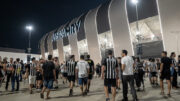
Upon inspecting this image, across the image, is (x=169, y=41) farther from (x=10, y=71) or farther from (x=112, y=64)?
(x=10, y=71)

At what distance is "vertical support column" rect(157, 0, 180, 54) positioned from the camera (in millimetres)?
12023

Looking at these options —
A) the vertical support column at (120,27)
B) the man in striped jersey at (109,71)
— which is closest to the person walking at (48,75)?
the man in striped jersey at (109,71)

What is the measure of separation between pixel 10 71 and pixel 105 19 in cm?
1296

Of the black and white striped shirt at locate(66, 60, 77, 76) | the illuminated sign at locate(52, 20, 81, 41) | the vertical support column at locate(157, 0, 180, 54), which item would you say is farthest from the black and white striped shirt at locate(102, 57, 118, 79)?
the illuminated sign at locate(52, 20, 81, 41)

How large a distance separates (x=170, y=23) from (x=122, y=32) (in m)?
5.03

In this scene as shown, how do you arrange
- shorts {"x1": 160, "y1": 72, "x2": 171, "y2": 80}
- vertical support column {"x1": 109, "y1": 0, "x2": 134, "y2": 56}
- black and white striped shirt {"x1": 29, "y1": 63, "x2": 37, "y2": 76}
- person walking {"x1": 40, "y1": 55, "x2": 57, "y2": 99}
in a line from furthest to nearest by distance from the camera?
1. vertical support column {"x1": 109, "y1": 0, "x2": 134, "y2": 56}
2. black and white striped shirt {"x1": 29, "y1": 63, "x2": 37, "y2": 76}
3. person walking {"x1": 40, "y1": 55, "x2": 57, "y2": 99}
4. shorts {"x1": 160, "y1": 72, "x2": 171, "y2": 80}

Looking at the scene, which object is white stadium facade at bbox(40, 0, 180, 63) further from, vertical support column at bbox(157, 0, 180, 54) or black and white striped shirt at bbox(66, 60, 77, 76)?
black and white striped shirt at bbox(66, 60, 77, 76)

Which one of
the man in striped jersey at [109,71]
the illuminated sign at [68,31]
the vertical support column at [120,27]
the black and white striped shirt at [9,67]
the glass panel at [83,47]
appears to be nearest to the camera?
the man in striped jersey at [109,71]

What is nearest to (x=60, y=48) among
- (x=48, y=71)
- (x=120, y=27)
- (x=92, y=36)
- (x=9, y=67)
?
(x=92, y=36)

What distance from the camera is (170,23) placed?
1242 centimetres

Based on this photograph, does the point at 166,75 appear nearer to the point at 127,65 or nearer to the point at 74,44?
the point at 127,65

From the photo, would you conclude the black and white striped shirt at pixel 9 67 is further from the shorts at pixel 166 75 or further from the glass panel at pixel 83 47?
the glass panel at pixel 83 47

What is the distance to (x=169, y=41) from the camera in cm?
1259

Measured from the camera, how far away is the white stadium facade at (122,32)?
12.5 meters
